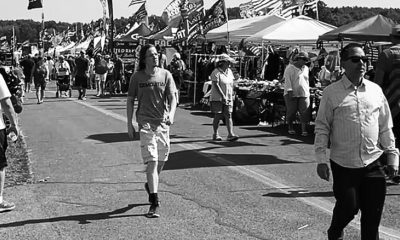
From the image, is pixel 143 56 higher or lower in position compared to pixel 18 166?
higher

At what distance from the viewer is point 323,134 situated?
4.69 m

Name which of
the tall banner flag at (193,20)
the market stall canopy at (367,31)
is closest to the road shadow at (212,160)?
the market stall canopy at (367,31)

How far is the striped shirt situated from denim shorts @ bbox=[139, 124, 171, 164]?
2368 mm

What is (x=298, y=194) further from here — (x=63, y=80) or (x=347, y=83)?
(x=63, y=80)

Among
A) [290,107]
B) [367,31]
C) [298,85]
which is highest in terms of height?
[367,31]

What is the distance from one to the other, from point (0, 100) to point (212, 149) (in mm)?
5320

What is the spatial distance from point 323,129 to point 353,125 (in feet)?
0.79

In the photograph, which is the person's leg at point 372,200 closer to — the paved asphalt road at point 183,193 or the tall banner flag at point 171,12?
the paved asphalt road at point 183,193

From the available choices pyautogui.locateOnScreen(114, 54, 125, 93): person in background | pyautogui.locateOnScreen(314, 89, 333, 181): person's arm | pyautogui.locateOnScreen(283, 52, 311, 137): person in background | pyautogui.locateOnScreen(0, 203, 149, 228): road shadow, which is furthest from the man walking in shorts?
pyautogui.locateOnScreen(114, 54, 125, 93): person in background

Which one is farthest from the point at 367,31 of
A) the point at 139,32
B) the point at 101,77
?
the point at 139,32

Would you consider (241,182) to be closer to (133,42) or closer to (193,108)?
(193,108)

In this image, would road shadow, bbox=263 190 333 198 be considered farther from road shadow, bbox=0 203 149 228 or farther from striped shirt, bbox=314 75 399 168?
striped shirt, bbox=314 75 399 168

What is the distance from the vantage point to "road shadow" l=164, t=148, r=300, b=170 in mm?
9656

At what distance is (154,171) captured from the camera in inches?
260
